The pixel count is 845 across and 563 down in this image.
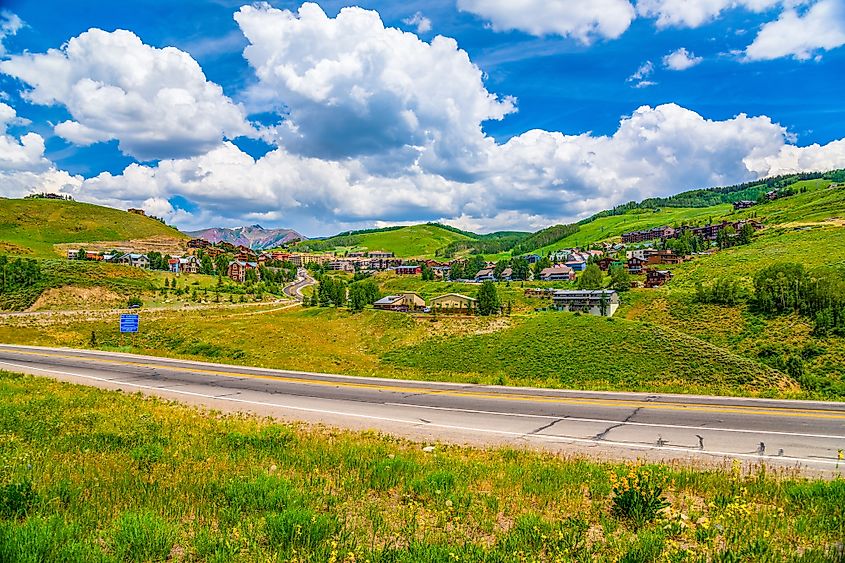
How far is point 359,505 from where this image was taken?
310 inches

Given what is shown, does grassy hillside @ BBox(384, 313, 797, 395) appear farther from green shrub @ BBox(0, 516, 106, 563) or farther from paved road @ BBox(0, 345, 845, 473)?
green shrub @ BBox(0, 516, 106, 563)

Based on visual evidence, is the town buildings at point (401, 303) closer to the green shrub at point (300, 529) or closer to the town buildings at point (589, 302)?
the town buildings at point (589, 302)

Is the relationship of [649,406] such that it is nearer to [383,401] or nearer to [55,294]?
[383,401]

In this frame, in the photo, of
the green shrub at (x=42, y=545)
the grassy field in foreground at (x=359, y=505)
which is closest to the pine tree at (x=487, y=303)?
the grassy field in foreground at (x=359, y=505)

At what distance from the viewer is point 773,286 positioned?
7288 centimetres

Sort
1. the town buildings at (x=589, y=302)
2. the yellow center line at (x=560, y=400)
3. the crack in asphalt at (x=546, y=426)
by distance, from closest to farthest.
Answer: the crack in asphalt at (x=546, y=426) → the yellow center line at (x=560, y=400) → the town buildings at (x=589, y=302)

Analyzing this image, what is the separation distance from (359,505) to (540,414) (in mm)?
11215

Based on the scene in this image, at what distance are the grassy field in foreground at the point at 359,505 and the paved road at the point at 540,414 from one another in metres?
2.41

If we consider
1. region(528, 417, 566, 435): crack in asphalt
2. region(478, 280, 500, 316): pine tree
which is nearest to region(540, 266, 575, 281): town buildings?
region(478, 280, 500, 316): pine tree

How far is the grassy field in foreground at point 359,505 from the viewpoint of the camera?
19.5 feet

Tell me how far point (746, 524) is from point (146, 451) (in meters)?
11.5

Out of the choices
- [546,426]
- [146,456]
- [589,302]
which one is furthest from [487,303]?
[146,456]

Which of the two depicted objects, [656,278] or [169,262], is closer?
[656,278]

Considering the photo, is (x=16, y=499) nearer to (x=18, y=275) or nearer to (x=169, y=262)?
(x=18, y=275)
